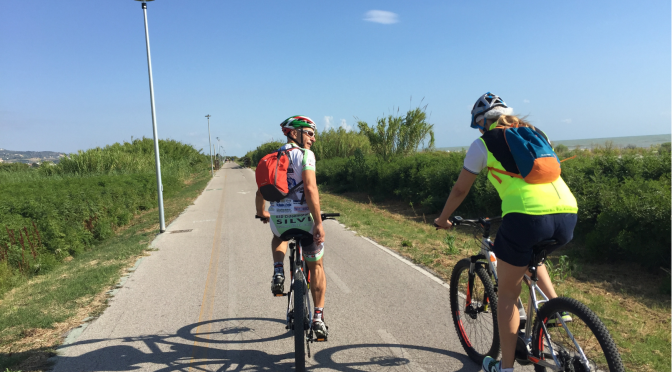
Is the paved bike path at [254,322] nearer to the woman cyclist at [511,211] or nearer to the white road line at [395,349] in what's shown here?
the white road line at [395,349]

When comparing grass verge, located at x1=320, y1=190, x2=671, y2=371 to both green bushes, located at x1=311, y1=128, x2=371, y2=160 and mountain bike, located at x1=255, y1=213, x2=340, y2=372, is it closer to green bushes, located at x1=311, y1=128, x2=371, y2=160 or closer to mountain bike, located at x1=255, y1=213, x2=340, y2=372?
mountain bike, located at x1=255, y1=213, x2=340, y2=372

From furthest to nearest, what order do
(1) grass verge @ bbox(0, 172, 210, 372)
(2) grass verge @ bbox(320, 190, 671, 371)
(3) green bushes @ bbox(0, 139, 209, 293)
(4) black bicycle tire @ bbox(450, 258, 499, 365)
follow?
(3) green bushes @ bbox(0, 139, 209, 293), (1) grass verge @ bbox(0, 172, 210, 372), (2) grass verge @ bbox(320, 190, 671, 371), (4) black bicycle tire @ bbox(450, 258, 499, 365)

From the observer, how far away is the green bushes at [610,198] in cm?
756

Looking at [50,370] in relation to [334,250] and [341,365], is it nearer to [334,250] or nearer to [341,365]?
[341,365]

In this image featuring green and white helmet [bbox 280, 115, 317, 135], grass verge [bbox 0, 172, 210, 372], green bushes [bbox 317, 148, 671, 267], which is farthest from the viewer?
green bushes [bbox 317, 148, 671, 267]

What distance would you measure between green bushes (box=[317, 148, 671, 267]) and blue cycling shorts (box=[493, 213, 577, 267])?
6422 millimetres

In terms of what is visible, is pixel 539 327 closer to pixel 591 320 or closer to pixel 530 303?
pixel 530 303

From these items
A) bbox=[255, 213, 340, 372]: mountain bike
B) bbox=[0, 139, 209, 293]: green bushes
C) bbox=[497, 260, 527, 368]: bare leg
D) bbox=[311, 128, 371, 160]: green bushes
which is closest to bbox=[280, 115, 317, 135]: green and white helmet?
bbox=[255, 213, 340, 372]: mountain bike

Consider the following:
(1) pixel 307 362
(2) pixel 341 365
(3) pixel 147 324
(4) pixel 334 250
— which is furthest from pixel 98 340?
(4) pixel 334 250

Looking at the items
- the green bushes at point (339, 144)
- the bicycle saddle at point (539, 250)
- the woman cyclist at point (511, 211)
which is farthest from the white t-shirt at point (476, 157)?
the green bushes at point (339, 144)

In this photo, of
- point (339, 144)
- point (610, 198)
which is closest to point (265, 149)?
point (339, 144)

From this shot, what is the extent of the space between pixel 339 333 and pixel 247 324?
3.63 feet

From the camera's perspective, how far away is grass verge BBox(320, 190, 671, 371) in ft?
13.0

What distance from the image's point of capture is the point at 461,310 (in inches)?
162
